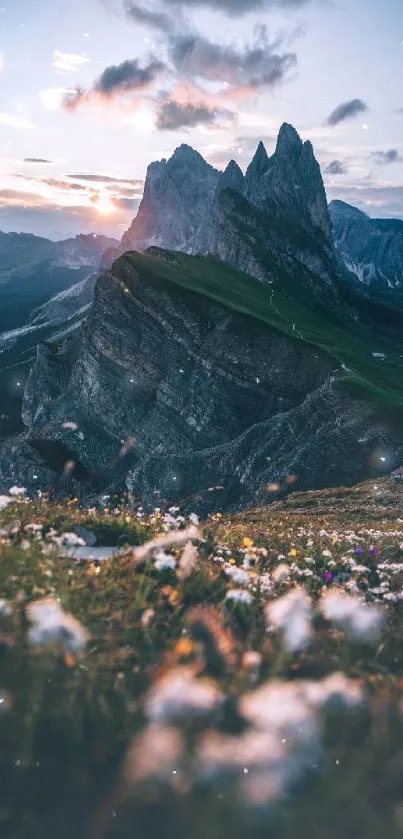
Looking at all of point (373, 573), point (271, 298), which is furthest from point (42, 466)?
point (373, 573)

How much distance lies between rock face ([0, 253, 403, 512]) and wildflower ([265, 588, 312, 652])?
152ft

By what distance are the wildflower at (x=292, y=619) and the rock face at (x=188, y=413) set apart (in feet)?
152

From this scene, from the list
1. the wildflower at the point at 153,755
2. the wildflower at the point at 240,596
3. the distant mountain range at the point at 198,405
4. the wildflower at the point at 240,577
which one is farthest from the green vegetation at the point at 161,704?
the distant mountain range at the point at 198,405

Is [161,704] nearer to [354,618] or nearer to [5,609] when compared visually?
[5,609]

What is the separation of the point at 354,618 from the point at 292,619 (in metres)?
1.04

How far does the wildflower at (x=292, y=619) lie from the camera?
278 inches

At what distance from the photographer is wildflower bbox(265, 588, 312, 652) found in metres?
7.07

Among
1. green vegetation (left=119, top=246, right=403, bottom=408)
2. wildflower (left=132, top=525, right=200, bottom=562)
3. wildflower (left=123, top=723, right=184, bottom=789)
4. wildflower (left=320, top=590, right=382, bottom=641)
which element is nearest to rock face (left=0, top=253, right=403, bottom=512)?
green vegetation (left=119, top=246, right=403, bottom=408)

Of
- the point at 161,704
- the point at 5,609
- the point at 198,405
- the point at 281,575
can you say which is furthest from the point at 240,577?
the point at 198,405

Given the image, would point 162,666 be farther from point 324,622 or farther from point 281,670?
point 324,622

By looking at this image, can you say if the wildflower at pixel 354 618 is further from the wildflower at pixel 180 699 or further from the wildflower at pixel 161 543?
the wildflower at pixel 161 543

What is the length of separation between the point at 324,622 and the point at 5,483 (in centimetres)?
9094

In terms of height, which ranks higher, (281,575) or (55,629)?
(55,629)

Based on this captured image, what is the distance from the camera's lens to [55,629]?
614cm
